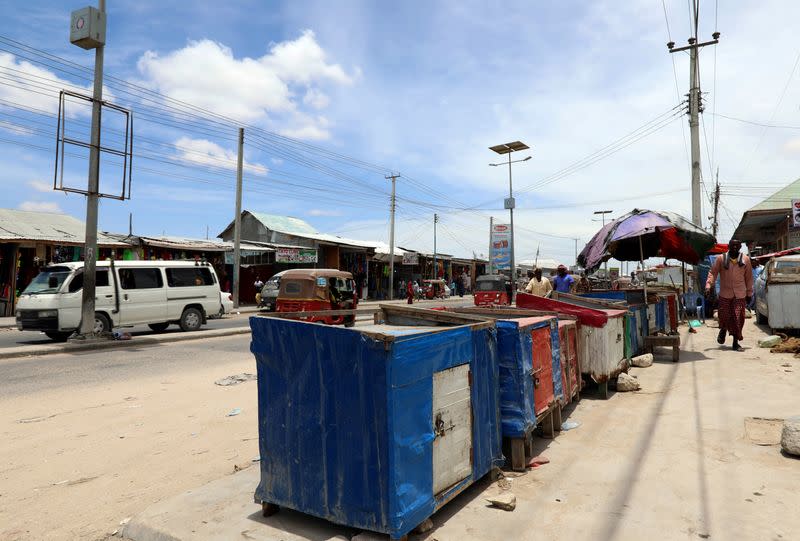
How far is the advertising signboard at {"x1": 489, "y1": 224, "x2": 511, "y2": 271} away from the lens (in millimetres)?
40719

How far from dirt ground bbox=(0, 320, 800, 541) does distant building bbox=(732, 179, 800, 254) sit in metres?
19.1

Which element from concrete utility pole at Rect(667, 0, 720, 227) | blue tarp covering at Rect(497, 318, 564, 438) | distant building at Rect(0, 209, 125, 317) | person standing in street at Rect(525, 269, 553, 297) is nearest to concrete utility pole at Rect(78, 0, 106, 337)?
distant building at Rect(0, 209, 125, 317)

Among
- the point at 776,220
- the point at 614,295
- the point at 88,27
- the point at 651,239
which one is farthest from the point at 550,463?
the point at 776,220

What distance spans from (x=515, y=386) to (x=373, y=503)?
1.56 meters

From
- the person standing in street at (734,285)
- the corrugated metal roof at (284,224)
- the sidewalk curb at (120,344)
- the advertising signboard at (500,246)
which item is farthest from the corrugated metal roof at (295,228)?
the person standing in street at (734,285)

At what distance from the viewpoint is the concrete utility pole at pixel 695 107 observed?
61.2ft

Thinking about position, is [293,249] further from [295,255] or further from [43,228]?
[43,228]

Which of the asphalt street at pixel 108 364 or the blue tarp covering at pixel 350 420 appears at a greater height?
the blue tarp covering at pixel 350 420

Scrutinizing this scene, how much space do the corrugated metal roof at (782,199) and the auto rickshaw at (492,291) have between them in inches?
448

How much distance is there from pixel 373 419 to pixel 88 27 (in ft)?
42.8

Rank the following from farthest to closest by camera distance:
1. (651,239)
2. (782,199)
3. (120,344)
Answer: (782,199) < (120,344) < (651,239)

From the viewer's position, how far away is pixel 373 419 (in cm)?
268

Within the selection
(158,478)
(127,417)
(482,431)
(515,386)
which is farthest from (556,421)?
(127,417)

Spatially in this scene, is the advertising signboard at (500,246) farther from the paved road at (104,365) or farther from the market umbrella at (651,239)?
the paved road at (104,365)
